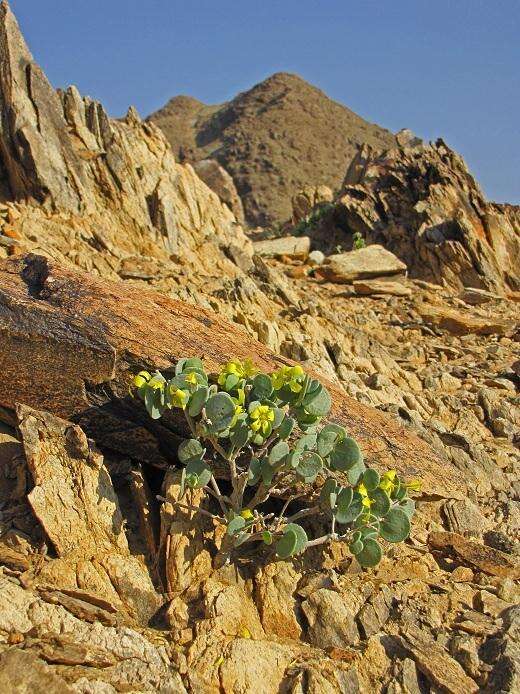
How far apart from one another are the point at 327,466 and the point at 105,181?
1492 centimetres

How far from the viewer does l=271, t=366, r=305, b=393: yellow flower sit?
5551 millimetres

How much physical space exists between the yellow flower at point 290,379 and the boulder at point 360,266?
15.7 metres

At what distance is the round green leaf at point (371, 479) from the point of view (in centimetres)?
542

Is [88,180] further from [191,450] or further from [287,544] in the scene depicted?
[287,544]

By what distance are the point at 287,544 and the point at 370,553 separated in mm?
691

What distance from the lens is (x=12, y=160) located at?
17.1 m

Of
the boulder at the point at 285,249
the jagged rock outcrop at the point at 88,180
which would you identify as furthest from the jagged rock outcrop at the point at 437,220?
the jagged rock outcrop at the point at 88,180

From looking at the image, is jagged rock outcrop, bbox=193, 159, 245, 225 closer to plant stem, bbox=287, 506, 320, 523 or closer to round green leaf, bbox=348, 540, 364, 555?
plant stem, bbox=287, 506, 320, 523

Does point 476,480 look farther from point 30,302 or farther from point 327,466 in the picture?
point 30,302

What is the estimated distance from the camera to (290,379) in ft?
18.4

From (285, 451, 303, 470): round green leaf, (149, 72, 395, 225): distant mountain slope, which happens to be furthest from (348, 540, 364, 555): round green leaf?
(149, 72, 395, 225): distant mountain slope

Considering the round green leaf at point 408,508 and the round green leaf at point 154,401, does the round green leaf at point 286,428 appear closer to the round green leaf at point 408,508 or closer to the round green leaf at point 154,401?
the round green leaf at point 154,401

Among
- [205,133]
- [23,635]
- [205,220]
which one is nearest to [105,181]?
[205,220]

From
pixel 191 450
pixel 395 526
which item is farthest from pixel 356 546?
pixel 191 450
